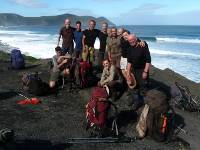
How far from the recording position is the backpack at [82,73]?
1334 cm

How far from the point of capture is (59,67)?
44.7 feet

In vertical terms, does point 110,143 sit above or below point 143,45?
below

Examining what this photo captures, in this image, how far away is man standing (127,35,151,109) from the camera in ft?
35.0

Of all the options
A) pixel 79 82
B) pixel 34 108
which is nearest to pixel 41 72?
pixel 79 82

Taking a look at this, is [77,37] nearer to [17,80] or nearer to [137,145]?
[17,80]

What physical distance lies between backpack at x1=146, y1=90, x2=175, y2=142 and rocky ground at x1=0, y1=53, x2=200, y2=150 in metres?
0.19

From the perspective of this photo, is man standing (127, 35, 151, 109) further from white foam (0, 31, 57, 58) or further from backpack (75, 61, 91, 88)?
white foam (0, 31, 57, 58)

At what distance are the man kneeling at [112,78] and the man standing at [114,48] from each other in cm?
149

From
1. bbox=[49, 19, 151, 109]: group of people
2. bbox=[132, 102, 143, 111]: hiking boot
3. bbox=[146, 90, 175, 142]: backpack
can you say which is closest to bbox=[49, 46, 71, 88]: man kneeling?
bbox=[49, 19, 151, 109]: group of people

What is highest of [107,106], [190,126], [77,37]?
[77,37]

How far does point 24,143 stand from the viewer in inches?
342

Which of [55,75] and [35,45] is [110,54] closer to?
[55,75]

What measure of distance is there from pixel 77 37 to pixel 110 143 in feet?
22.5

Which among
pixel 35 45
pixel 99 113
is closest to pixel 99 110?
pixel 99 113
